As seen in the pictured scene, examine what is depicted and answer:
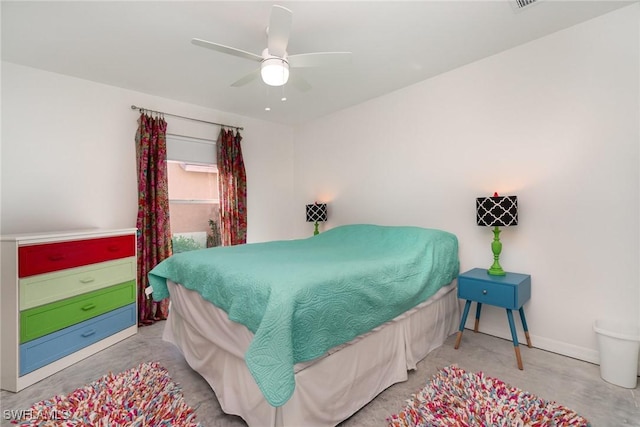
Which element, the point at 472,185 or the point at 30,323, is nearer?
the point at 30,323

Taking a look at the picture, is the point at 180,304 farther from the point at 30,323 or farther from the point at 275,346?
the point at 275,346

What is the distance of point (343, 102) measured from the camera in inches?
145

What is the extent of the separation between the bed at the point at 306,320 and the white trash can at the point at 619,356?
101cm

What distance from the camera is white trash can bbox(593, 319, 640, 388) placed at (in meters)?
1.83

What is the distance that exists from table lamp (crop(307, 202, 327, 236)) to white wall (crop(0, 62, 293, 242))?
1.84 meters

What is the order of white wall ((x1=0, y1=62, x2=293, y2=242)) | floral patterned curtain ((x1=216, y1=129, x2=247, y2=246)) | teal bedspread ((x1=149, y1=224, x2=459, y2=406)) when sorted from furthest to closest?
floral patterned curtain ((x1=216, y1=129, x2=247, y2=246)), white wall ((x1=0, y1=62, x2=293, y2=242)), teal bedspread ((x1=149, y1=224, x2=459, y2=406))

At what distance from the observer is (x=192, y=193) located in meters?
3.84

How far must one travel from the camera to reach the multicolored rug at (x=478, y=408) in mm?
1543

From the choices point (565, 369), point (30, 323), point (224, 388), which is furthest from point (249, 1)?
point (565, 369)

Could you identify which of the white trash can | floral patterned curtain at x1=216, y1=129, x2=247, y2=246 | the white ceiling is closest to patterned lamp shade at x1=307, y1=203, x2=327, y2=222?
floral patterned curtain at x1=216, y1=129, x2=247, y2=246

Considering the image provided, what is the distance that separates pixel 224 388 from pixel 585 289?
2647 mm

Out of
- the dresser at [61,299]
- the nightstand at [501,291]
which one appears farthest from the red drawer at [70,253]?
the nightstand at [501,291]

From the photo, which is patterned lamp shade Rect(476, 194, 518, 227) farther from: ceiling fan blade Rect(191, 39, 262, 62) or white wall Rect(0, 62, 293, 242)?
white wall Rect(0, 62, 293, 242)

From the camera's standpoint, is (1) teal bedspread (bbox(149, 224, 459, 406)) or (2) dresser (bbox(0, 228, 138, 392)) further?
(2) dresser (bbox(0, 228, 138, 392))
